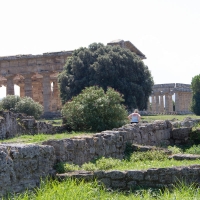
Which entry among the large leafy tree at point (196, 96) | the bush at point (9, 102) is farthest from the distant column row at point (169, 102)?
the bush at point (9, 102)

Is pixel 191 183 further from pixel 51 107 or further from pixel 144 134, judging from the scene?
pixel 51 107

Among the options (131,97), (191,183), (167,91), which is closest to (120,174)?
(191,183)

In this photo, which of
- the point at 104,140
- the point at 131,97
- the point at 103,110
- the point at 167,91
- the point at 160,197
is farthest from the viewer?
the point at 167,91

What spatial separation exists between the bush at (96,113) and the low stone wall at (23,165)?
10072 mm

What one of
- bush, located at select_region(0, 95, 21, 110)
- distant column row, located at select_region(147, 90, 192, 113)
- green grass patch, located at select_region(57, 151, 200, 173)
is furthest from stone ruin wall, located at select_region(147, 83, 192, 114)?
green grass patch, located at select_region(57, 151, 200, 173)

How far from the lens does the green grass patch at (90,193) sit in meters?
9.16

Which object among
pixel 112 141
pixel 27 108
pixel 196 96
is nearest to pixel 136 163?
pixel 112 141

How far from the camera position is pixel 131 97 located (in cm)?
5088

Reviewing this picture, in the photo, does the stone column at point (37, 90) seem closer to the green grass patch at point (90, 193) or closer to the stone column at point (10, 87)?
the stone column at point (10, 87)

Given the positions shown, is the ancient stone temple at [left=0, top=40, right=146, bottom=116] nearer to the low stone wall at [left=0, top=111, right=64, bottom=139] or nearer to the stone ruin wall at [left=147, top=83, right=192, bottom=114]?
the stone ruin wall at [left=147, top=83, right=192, bottom=114]

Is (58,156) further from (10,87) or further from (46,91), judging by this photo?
(10,87)

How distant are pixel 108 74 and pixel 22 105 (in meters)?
10.2

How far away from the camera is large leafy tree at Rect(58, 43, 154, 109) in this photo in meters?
51.2

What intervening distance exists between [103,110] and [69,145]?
924 centimetres
